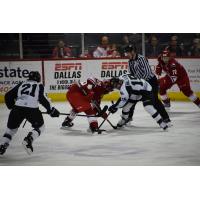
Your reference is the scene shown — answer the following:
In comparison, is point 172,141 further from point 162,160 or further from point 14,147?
point 14,147

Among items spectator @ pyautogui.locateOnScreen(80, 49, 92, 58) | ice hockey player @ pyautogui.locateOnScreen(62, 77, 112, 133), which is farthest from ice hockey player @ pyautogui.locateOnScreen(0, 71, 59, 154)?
spectator @ pyautogui.locateOnScreen(80, 49, 92, 58)

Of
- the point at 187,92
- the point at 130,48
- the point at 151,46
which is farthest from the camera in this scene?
the point at 187,92

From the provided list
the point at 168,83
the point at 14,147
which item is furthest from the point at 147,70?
the point at 14,147

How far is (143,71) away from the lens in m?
18.7

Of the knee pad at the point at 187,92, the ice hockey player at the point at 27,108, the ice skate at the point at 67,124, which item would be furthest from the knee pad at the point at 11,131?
the knee pad at the point at 187,92

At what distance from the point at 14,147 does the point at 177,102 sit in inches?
59.9

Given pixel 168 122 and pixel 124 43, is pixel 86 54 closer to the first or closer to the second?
pixel 124 43

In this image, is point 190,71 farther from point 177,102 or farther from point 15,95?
point 15,95

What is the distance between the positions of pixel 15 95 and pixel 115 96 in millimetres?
926

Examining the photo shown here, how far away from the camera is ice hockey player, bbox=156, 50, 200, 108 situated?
735 inches

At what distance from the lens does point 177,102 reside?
1867 cm

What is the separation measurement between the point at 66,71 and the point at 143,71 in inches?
29.2

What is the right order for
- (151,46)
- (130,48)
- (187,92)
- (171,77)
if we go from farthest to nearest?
1. (171,77)
2. (187,92)
3. (130,48)
4. (151,46)

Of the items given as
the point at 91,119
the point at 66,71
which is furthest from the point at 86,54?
the point at 91,119
